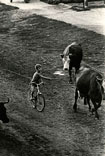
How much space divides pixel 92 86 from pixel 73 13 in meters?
20.7

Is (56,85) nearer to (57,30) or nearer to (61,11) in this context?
(57,30)

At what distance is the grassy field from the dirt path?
3.35 feet

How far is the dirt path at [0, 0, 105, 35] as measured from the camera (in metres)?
32.7

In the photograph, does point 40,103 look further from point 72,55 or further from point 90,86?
point 72,55

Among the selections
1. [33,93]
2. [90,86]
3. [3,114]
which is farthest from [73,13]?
[3,114]

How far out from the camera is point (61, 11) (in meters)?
37.0

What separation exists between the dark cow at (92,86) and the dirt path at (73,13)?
14.3m

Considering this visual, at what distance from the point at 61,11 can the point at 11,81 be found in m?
16.4

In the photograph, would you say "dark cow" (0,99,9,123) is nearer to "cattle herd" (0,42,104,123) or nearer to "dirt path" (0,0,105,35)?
"cattle herd" (0,42,104,123)

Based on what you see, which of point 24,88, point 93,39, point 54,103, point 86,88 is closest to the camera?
point 86,88

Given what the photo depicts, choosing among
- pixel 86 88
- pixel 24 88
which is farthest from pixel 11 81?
pixel 86 88

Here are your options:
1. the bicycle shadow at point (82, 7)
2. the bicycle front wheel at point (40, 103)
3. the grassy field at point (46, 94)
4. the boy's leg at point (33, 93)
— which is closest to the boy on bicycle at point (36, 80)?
the boy's leg at point (33, 93)

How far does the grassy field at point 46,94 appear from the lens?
14875 mm

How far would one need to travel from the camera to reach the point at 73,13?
36031mm
